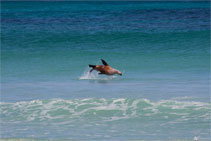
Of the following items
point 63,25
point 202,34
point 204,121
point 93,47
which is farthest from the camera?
point 63,25

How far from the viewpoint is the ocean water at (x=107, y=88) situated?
9555mm

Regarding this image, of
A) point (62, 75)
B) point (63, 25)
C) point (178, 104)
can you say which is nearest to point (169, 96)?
point (178, 104)

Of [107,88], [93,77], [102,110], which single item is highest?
[93,77]

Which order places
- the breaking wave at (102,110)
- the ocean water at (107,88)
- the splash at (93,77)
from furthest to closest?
the splash at (93,77)
the breaking wave at (102,110)
the ocean water at (107,88)

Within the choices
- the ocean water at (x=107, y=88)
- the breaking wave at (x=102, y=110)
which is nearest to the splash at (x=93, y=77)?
the ocean water at (x=107, y=88)

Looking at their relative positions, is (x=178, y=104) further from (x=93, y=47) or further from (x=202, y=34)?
(x=202, y=34)

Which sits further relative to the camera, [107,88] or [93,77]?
[93,77]

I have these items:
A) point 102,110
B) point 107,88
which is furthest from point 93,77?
point 102,110

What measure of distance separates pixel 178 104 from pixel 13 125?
3967mm

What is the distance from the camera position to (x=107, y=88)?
45.4ft

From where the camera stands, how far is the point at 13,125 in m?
9.97

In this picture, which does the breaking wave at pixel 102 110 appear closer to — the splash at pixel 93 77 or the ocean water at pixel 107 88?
the ocean water at pixel 107 88

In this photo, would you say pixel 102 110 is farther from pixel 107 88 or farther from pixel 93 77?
pixel 93 77

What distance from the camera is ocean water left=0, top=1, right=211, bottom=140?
9.55 meters
